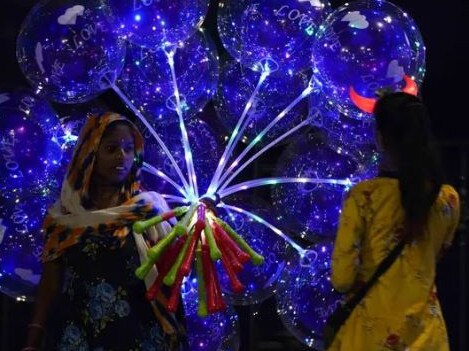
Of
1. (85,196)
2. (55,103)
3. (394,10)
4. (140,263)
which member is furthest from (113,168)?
(394,10)

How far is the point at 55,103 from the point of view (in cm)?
341

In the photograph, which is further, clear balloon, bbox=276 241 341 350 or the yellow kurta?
clear balloon, bbox=276 241 341 350

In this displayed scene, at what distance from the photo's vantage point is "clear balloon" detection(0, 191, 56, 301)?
314cm

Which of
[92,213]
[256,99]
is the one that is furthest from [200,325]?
[256,99]

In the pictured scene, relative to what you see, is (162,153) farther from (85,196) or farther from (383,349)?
(383,349)

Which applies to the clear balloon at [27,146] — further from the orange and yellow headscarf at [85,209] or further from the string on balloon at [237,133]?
the string on balloon at [237,133]

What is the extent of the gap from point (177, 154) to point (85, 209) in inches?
22.7

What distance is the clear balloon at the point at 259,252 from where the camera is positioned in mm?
3340

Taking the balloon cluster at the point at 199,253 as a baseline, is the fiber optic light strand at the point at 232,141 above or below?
above

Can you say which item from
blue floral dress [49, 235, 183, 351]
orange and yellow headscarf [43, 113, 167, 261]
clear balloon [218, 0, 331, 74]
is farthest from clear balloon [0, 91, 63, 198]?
clear balloon [218, 0, 331, 74]

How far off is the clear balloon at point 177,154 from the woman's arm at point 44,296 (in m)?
0.62

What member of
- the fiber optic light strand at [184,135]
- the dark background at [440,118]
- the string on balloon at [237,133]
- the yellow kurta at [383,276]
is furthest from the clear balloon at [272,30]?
the yellow kurta at [383,276]

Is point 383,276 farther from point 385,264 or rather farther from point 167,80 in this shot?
point 167,80

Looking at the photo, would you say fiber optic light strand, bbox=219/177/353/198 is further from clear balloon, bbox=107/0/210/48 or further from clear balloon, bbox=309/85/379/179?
clear balloon, bbox=107/0/210/48
